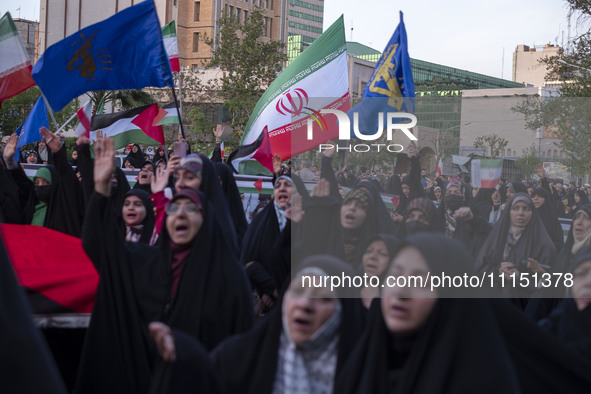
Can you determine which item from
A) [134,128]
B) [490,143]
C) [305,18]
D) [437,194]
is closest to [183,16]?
[134,128]

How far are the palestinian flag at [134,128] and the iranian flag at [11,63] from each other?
908 mm

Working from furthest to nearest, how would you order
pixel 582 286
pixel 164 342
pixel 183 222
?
1. pixel 183 222
2. pixel 582 286
3. pixel 164 342

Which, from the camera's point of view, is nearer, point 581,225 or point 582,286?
point 582,286

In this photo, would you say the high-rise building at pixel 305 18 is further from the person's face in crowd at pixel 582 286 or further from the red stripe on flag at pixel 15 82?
the person's face in crowd at pixel 582 286

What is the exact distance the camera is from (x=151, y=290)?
346 cm

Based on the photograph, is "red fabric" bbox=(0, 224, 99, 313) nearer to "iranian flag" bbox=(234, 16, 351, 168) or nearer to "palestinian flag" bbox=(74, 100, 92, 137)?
"iranian flag" bbox=(234, 16, 351, 168)

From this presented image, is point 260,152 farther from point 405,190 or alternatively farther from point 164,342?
point 164,342

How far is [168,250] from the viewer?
347cm

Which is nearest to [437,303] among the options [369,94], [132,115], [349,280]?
[349,280]

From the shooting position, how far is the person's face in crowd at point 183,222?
3402 millimetres

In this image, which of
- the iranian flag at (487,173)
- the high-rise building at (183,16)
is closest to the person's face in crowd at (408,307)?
the iranian flag at (487,173)

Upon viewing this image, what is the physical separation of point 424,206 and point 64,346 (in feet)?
6.53

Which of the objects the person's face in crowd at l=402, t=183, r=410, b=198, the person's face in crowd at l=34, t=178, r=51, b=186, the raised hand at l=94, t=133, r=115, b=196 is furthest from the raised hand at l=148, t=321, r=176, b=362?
the person's face in crowd at l=34, t=178, r=51, b=186

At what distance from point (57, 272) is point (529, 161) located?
298cm
